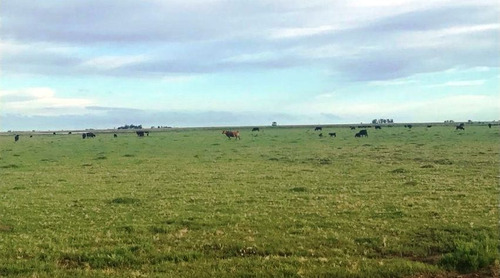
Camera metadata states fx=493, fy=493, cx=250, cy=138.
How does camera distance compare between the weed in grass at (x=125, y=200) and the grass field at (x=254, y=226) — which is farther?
the weed in grass at (x=125, y=200)

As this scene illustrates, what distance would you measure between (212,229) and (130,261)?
11.1 feet

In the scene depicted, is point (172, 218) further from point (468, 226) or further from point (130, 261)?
point (468, 226)

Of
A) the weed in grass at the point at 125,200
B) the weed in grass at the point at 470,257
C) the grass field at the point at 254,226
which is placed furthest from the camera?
the weed in grass at the point at 125,200

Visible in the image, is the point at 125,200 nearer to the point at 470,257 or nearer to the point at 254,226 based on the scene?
the point at 254,226

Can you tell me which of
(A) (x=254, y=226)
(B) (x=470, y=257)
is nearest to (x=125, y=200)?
(A) (x=254, y=226)

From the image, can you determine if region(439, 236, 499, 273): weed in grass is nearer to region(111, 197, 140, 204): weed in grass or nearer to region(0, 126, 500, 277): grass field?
region(0, 126, 500, 277): grass field

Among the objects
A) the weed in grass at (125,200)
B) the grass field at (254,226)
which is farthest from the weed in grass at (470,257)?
the weed in grass at (125,200)

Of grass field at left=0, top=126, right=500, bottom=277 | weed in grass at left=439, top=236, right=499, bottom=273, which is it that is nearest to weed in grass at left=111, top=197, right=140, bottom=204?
grass field at left=0, top=126, right=500, bottom=277

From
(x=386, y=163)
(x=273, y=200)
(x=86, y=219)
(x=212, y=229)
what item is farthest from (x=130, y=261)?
(x=386, y=163)

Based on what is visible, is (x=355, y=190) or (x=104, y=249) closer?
(x=104, y=249)

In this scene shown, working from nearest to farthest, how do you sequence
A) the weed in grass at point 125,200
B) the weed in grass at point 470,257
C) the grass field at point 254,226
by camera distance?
the weed in grass at point 470,257
the grass field at point 254,226
the weed in grass at point 125,200

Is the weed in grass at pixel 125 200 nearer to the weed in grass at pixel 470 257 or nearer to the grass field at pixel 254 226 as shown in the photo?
the grass field at pixel 254 226

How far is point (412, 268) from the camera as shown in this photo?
10383mm

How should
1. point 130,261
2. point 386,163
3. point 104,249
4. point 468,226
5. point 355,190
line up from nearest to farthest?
point 130,261 → point 104,249 → point 468,226 → point 355,190 → point 386,163
